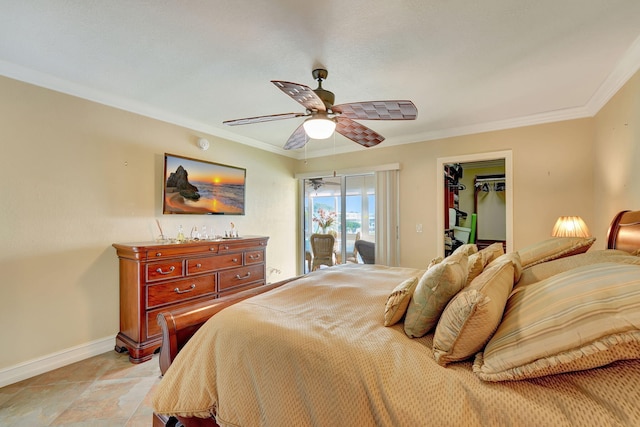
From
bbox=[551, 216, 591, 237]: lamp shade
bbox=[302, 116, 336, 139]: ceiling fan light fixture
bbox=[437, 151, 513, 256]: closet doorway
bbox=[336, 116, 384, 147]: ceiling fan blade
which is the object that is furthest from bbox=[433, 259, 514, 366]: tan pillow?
bbox=[437, 151, 513, 256]: closet doorway

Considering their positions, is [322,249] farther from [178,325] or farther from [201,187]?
[178,325]

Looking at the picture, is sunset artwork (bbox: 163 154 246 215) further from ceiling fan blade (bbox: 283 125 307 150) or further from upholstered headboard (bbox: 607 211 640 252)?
upholstered headboard (bbox: 607 211 640 252)

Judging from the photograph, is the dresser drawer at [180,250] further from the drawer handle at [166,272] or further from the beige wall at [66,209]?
the beige wall at [66,209]

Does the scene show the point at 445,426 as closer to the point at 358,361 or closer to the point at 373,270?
the point at 358,361

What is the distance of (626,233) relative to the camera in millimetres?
1854

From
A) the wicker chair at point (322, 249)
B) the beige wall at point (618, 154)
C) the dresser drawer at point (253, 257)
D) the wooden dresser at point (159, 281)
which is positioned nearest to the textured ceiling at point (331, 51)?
the beige wall at point (618, 154)

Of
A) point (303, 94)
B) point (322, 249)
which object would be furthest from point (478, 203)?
point (303, 94)

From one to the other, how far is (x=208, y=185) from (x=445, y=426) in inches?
140

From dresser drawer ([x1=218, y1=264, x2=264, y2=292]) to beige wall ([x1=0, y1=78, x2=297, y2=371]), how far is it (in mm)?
872

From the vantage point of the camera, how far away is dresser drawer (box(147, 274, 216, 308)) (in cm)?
260

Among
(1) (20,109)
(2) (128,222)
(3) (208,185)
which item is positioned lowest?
(2) (128,222)

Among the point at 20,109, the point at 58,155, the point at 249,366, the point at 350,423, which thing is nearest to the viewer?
the point at 350,423

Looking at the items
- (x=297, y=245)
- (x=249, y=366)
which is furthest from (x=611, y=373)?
(x=297, y=245)

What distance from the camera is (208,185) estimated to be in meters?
3.64
